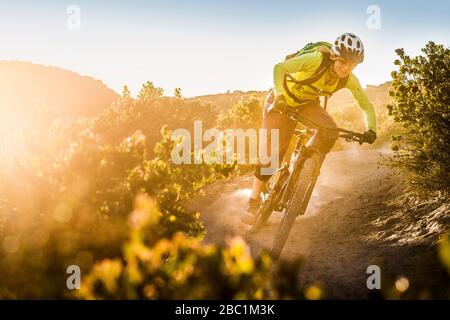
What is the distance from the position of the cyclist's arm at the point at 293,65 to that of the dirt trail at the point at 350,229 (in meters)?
2.28

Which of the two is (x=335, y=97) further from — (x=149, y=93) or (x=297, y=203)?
(x=297, y=203)

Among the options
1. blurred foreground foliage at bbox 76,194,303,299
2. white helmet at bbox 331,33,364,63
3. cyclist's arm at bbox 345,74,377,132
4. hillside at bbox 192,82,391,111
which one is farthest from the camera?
hillside at bbox 192,82,391,111

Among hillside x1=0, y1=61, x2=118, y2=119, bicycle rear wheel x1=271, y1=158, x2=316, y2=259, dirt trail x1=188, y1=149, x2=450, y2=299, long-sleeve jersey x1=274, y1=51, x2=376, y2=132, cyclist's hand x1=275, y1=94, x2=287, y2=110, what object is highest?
hillside x1=0, y1=61, x2=118, y2=119

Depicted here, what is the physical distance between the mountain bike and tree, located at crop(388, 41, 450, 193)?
5.58 feet

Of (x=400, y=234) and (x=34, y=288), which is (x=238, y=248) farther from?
(x=400, y=234)

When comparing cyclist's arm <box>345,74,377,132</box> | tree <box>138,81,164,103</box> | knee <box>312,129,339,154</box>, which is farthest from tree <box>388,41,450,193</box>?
tree <box>138,81,164,103</box>

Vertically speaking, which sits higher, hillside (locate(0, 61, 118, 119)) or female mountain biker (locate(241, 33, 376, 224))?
hillside (locate(0, 61, 118, 119))

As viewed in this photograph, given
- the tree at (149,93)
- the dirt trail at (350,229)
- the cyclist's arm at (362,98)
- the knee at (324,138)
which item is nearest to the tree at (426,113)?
the dirt trail at (350,229)

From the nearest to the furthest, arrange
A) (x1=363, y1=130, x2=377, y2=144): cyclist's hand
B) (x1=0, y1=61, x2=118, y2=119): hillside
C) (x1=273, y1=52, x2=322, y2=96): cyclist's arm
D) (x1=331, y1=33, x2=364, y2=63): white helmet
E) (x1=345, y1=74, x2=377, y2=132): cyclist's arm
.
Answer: (x1=331, y1=33, x2=364, y2=63): white helmet < (x1=273, y1=52, x2=322, y2=96): cyclist's arm < (x1=363, y1=130, x2=377, y2=144): cyclist's hand < (x1=345, y1=74, x2=377, y2=132): cyclist's arm < (x1=0, y1=61, x2=118, y2=119): hillside

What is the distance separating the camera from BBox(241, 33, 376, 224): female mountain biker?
5.36m

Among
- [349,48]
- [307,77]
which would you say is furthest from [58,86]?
[349,48]

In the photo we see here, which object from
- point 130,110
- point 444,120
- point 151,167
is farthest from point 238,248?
point 130,110

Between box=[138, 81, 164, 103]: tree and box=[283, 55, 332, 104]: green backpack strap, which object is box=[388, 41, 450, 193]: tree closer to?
box=[283, 55, 332, 104]: green backpack strap

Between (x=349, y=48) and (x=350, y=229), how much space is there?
308 cm
